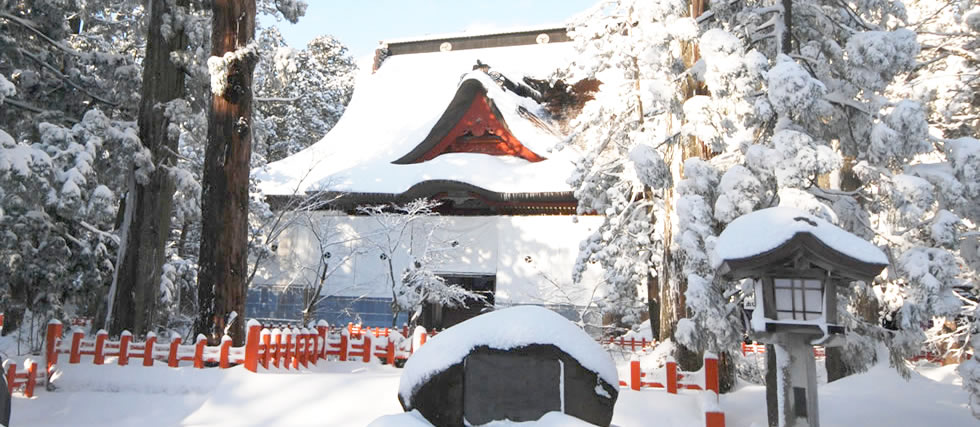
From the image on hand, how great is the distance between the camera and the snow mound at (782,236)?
16.7 feet

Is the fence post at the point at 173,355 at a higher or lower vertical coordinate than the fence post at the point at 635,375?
higher

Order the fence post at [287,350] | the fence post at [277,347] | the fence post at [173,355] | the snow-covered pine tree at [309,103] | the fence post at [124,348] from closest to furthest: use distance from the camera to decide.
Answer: the fence post at [173,355], the fence post at [124,348], the fence post at [277,347], the fence post at [287,350], the snow-covered pine tree at [309,103]

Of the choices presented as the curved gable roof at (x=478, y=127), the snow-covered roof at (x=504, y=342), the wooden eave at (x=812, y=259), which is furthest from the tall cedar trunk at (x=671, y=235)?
the curved gable roof at (x=478, y=127)

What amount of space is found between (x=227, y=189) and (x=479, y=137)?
11341mm

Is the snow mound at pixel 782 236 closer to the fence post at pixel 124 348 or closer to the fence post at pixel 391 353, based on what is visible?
the fence post at pixel 124 348

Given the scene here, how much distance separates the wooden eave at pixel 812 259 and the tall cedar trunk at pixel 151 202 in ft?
28.1

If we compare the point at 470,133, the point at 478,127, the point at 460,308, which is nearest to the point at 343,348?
the point at 460,308

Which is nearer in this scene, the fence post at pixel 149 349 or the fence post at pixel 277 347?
the fence post at pixel 149 349

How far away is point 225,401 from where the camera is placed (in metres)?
8.02

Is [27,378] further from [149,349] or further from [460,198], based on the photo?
[460,198]

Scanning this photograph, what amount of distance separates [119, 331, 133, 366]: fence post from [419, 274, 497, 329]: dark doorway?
1090 centimetres

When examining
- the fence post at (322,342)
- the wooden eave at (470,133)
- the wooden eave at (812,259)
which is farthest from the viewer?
the wooden eave at (470,133)

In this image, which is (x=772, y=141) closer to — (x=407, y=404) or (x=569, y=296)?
(x=407, y=404)

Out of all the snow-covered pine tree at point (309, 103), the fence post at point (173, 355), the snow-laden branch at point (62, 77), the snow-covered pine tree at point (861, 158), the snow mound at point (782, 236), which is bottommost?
the fence post at point (173, 355)
